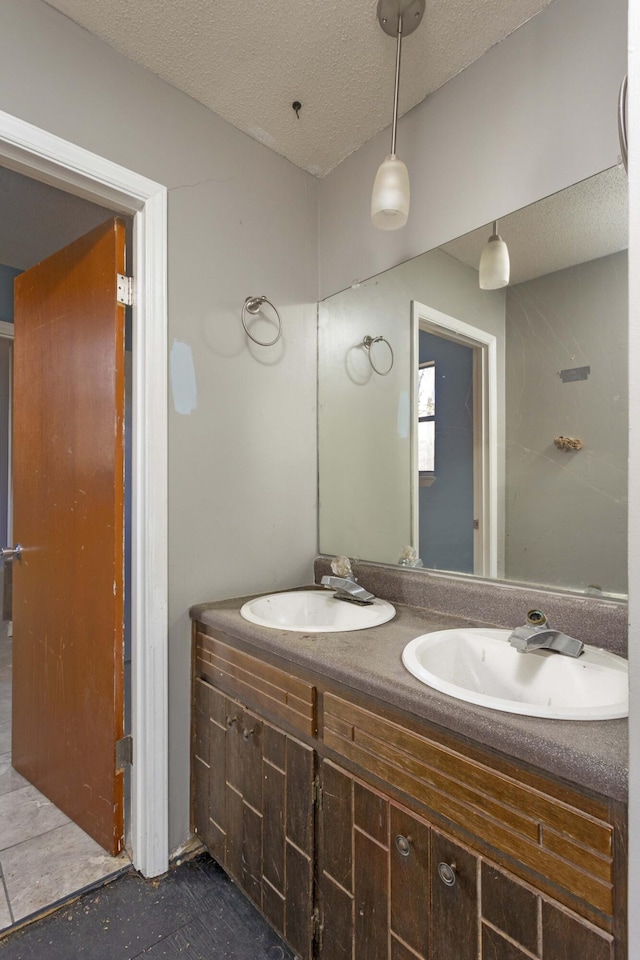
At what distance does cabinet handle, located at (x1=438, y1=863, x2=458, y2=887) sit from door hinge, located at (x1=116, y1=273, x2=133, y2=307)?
1641 millimetres

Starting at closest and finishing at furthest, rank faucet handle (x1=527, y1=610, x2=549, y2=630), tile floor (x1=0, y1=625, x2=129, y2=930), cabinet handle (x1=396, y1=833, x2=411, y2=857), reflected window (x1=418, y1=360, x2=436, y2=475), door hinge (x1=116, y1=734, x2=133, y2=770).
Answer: cabinet handle (x1=396, y1=833, x2=411, y2=857) < faucet handle (x1=527, y1=610, x2=549, y2=630) < tile floor (x1=0, y1=625, x2=129, y2=930) < door hinge (x1=116, y1=734, x2=133, y2=770) < reflected window (x1=418, y1=360, x2=436, y2=475)

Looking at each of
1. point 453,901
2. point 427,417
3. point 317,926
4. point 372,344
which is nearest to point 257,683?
point 317,926

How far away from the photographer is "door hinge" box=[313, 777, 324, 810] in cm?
113

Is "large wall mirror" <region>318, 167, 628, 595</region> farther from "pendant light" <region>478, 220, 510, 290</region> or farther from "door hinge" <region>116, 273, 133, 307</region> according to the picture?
"door hinge" <region>116, 273, 133, 307</region>

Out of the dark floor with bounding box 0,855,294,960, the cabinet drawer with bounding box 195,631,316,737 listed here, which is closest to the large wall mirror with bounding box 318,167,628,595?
the cabinet drawer with bounding box 195,631,316,737

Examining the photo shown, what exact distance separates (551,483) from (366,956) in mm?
1152

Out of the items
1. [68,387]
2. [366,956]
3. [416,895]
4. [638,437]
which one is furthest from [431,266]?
[366,956]

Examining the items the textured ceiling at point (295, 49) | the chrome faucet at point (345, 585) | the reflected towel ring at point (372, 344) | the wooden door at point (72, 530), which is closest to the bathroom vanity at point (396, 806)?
the chrome faucet at point (345, 585)

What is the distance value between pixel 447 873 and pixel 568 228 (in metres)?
1.46

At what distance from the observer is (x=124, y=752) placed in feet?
5.06

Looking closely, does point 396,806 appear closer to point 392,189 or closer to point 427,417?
point 427,417

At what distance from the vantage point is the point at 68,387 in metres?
1.74

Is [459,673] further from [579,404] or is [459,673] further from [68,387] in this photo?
[68,387]

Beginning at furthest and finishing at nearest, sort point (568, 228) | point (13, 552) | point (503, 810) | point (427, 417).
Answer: point (13, 552) → point (427, 417) → point (568, 228) → point (503, 810)
